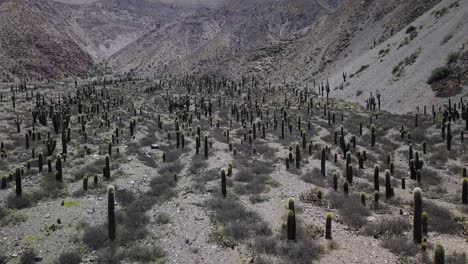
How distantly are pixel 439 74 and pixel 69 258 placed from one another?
36982 mm

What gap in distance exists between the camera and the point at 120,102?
46.7 metres

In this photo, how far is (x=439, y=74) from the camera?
38.0 m

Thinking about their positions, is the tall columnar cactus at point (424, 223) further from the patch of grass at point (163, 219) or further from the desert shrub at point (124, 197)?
the desert shrub at point (124, 197)

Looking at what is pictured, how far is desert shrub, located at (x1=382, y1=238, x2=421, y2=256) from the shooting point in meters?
10.7

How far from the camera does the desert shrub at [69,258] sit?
417 inches

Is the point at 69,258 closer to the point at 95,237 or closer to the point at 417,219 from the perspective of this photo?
the point at 95,237

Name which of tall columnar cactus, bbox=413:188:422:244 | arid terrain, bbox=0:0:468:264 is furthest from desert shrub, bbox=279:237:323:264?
tall columnar cactus, bbox=413:188:422:244

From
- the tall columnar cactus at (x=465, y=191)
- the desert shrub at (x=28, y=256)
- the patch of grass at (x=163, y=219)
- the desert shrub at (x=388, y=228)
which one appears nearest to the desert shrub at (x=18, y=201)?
the desert shrub at (x=28, y=256)

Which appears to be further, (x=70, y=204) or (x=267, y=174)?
(x=267, y=174)

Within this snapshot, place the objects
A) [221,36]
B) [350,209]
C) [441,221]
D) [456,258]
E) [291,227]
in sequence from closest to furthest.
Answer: [456,258]
[291,227]
[441,221]
[350,209]
[221,36]

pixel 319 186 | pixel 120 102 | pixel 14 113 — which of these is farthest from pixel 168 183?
pixel 120 102

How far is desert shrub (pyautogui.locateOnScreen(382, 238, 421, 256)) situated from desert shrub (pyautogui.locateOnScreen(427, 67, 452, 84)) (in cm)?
3119

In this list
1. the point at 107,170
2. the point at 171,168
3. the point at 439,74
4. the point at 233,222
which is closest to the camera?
the point at 233,222

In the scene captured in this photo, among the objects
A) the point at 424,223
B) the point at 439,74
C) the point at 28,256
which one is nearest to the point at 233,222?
the point at 424,223
